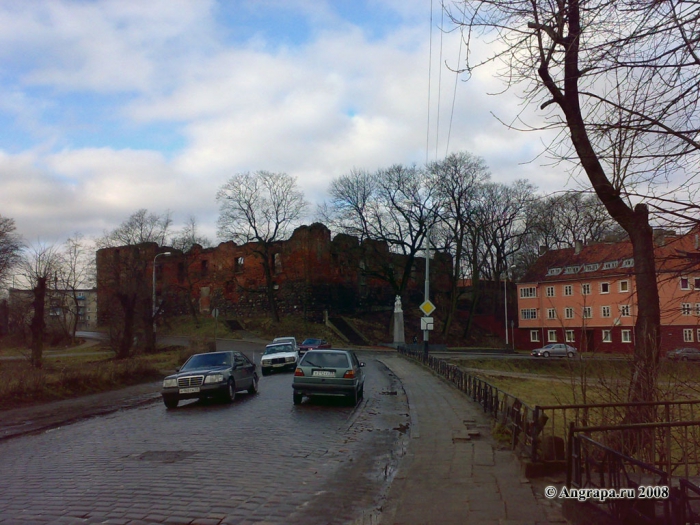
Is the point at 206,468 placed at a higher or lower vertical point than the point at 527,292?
lower

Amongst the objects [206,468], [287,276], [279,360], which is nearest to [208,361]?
[206,468]

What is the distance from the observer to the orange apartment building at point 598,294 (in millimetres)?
7398

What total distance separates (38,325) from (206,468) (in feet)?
59.3

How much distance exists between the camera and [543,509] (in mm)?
6230

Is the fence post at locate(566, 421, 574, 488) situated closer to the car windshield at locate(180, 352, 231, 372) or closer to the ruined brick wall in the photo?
the car windshield at locate(180, 352, 231, 372)

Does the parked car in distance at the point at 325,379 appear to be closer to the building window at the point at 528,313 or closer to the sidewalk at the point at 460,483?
the sidewalk at the point at 460,483

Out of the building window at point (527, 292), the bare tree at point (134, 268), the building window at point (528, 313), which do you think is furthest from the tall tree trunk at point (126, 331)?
the building window at point (527, 292)

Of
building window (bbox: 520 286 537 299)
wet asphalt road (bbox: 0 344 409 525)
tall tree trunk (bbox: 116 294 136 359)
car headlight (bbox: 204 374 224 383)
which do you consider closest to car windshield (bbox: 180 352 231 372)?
car headlight (bbox: 204 374 224 383)

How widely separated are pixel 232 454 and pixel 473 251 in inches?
1995

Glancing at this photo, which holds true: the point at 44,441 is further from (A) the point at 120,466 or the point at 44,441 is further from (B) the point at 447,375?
(B) the point at 447,375

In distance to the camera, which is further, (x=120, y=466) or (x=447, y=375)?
(x=447, y=375)

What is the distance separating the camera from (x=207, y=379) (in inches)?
634

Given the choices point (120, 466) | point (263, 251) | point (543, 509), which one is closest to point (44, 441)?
point (120, 466)

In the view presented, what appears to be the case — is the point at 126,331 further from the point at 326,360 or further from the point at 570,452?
the point at 570,452
